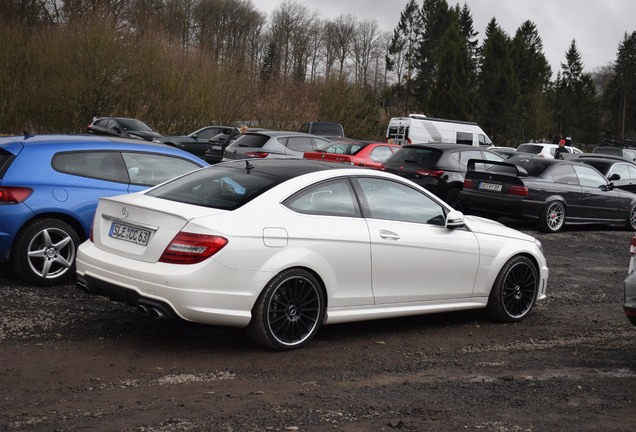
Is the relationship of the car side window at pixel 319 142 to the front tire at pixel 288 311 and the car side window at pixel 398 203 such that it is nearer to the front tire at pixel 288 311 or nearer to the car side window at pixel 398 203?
the car side window at pixel 398 203

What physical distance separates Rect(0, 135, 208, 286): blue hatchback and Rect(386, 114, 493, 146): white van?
2745cm

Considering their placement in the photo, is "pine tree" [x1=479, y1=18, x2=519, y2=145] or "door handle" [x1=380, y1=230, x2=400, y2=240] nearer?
"door handle" [x1=380, y1=230, x2=400, y2=240]

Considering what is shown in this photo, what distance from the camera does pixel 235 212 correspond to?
630cm

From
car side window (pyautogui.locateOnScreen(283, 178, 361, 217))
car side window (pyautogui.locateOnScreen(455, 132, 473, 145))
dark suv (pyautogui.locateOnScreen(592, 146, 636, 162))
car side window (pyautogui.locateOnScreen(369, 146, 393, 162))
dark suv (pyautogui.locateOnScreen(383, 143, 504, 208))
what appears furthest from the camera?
dark suv (pyautogui.locateOnScreen(592, 146, 636, 162))

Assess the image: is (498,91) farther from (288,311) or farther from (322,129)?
(288,311)

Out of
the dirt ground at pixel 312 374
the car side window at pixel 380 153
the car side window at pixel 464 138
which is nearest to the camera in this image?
the dirt ground at pixel 312 374

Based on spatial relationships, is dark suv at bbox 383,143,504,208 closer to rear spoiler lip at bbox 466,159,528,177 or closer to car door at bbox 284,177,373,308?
rear spoiler lip at bbox 466,159,528,177

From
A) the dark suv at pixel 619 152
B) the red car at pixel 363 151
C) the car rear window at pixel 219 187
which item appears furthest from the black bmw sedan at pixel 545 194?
the dark suv at pixel 619 152

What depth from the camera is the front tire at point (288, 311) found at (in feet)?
20.5

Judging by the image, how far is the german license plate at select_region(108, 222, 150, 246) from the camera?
6.29m

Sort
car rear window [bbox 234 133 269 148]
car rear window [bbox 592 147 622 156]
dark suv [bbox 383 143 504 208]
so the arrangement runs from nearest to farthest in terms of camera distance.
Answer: dark suv [bbox 383 143 504 208] → car rear window [bbox 234 133 269 148] → car rear window [bbox 592 147 622 156]

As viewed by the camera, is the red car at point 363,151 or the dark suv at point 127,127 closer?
the red car at point 363,151

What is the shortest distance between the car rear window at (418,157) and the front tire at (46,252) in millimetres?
10165

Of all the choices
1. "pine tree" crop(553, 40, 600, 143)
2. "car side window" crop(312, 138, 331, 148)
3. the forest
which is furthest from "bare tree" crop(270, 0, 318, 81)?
"car side window" crop(312, 138, 331, 148)
